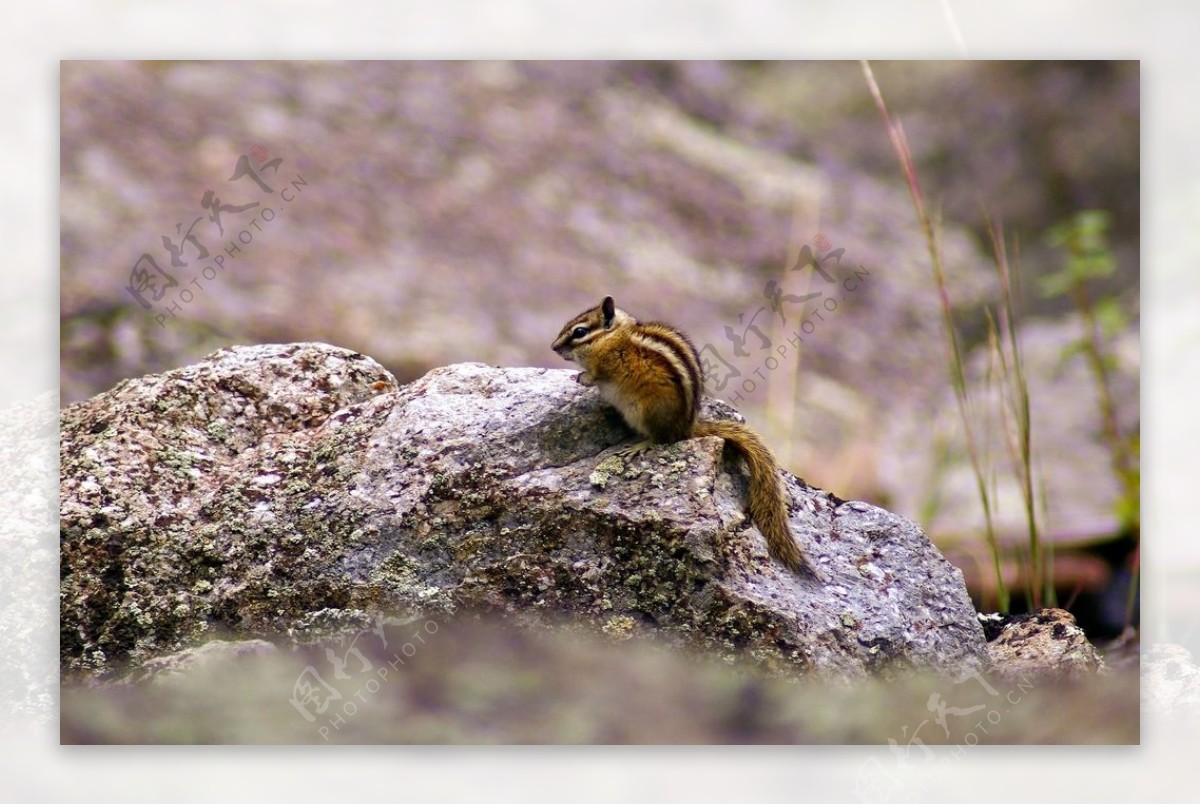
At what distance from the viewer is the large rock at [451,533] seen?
10.9ft

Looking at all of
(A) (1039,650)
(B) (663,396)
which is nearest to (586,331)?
(B) (663,396)

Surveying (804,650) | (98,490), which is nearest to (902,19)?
(804,650)

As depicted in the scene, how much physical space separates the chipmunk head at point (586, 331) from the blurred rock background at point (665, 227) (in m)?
1.20

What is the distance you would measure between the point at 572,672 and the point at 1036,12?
9.17 feet

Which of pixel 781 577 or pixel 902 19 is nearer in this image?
pixel 781 577

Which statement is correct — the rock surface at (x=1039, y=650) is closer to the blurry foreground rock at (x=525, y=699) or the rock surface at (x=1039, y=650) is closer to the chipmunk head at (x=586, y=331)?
the blurry foreground rock at (x=525, y=699)

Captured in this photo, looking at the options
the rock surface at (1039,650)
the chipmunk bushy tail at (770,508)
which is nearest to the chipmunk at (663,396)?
the chipmunk bushy tail at (770,508)

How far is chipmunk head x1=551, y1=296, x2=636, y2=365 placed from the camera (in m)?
3.49

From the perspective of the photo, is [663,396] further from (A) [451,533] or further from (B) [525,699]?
(B) [525,699]

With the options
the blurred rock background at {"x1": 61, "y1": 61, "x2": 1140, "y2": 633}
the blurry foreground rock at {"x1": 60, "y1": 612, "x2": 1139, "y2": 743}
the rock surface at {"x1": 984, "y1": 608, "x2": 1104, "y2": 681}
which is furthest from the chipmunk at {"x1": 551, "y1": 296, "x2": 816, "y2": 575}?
the blurred rock background at {"x1": 61, "y1": 61, "x2": 1140, "y2": 633}

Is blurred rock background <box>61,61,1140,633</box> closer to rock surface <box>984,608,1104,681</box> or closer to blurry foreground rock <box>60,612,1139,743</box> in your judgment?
rock surface <box>984,608,1104,681</box>

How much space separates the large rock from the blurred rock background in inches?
20.6

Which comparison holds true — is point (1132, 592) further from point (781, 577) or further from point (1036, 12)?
point (1036, 12)

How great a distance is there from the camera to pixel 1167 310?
4.23 metres
